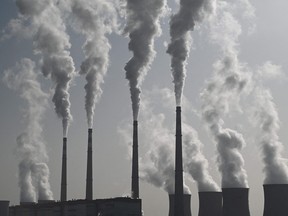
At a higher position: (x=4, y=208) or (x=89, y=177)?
(x=89, y=177)

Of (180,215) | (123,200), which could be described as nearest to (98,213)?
(123,200)

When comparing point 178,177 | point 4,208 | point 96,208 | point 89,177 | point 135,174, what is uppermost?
point 89,177

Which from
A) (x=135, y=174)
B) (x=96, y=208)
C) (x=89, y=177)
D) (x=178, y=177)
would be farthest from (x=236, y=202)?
(x=89, y=177)

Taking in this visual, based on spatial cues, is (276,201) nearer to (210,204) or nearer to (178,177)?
(178,177)

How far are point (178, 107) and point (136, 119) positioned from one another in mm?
6946

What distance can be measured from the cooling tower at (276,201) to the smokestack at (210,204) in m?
6.10

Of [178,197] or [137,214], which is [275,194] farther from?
[137,214]

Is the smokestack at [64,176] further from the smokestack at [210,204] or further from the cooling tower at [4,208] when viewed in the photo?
the smokestack at [210,204]

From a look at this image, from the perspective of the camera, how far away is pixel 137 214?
40.1m

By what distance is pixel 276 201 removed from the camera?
37.6m

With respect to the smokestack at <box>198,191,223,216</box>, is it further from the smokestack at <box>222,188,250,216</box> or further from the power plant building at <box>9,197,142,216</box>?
the power plant building at <box>9,197,142,216</box>

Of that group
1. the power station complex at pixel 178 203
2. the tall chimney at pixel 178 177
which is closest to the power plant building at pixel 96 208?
the power station complex at pixel 178 203

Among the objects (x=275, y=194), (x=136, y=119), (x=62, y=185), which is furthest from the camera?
(x=62, y=185)

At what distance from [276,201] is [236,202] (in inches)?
119
